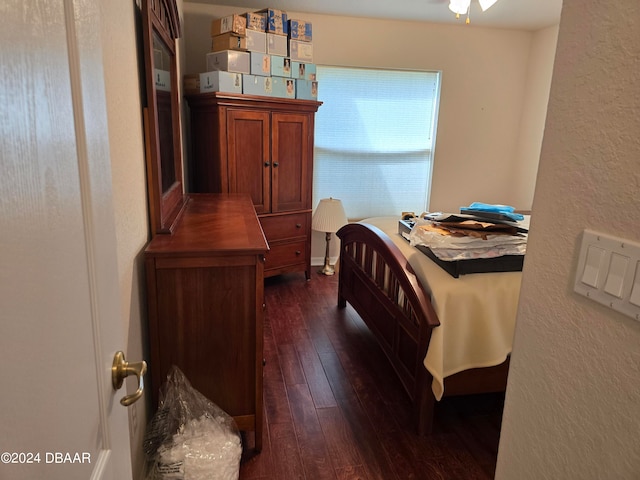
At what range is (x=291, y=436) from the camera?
78.0 inches

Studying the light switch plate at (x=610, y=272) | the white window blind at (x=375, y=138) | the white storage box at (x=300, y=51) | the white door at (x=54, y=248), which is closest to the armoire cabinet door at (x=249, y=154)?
the white storage box at (x=300, y=51)

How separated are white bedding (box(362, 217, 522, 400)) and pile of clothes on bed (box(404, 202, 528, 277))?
6 centimetres

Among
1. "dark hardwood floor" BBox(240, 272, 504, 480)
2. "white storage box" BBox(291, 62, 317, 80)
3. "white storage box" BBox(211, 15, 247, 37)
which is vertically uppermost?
"white storage box" BBox(211, 15, 247, 37)

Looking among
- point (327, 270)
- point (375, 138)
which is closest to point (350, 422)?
point (327, 270)

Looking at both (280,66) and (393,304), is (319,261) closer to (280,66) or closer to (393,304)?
(280,66)

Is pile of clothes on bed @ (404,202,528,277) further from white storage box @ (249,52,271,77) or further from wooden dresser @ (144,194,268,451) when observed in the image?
white storage box @ (249,52,271,77)

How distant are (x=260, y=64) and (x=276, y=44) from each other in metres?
0.20

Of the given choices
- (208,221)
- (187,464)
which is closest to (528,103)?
(208,221)

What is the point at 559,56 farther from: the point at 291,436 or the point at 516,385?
the point at 291,436

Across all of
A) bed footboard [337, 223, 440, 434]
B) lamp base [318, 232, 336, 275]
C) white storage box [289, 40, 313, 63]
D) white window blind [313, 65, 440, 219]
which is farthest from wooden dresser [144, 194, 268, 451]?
white window blind [313, 65, 440, 219]

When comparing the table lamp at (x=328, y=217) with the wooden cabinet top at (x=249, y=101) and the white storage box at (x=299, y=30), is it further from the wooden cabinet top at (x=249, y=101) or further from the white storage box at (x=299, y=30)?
the white storage box at (x=299, y=30)

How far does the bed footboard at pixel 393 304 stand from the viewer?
1962 millimetres

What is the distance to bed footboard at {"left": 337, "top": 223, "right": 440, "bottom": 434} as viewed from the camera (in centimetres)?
196

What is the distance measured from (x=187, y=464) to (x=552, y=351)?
119 cm
